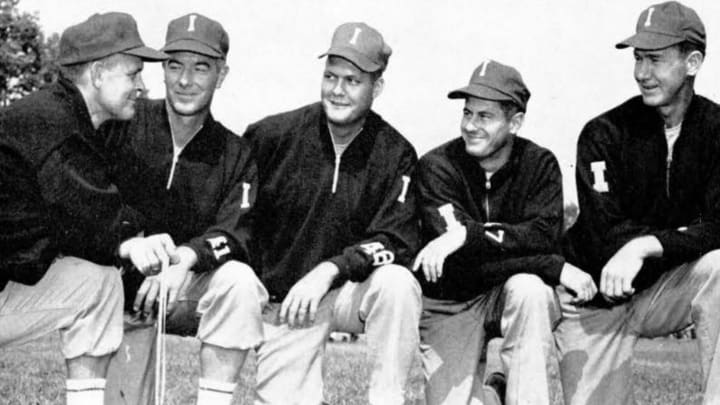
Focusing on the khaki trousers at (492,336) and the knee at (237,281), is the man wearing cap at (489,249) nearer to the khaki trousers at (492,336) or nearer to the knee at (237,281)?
the khaki trousers at (492,336)

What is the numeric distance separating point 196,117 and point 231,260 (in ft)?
3.10

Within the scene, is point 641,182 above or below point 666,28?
below

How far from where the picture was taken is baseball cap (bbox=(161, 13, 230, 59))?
600cm

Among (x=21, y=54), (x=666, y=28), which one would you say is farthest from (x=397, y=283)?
(x=21, y=54)

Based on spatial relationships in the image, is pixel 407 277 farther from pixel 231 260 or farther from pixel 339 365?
pixel 339 365

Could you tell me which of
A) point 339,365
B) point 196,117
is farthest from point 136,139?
point 339,365

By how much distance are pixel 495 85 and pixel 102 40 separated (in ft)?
7.33

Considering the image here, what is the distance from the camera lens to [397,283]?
17.6 feet

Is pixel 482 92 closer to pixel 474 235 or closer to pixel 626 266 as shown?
pixel 474 235

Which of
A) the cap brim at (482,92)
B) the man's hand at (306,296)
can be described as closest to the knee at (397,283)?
the man's hand at (306,296)

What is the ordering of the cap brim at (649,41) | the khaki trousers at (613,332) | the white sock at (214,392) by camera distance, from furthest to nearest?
the cap brim at (649,41) < the khaki trousers at (613,332) < the white sock at (214,392)

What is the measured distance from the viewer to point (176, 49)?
19.6 ft

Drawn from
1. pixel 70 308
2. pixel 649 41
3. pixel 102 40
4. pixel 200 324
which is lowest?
pixel 200 324

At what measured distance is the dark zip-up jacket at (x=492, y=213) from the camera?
19.1 ft
